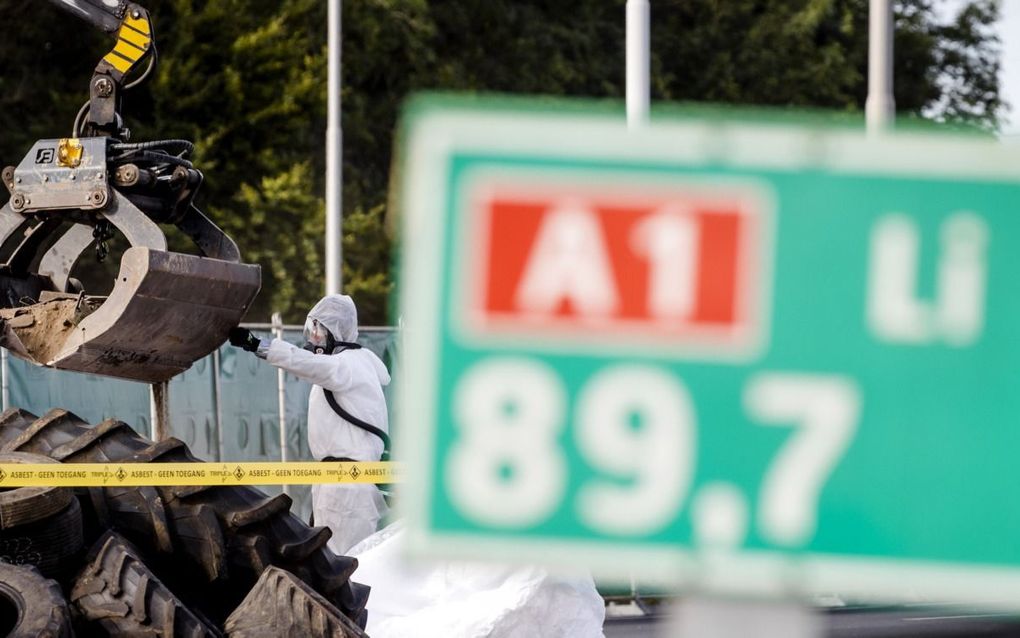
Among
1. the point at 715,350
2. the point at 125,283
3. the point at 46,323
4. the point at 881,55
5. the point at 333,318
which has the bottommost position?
the point at 333,318

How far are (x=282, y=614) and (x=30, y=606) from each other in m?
0.98

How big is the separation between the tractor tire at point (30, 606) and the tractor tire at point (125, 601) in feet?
0.67

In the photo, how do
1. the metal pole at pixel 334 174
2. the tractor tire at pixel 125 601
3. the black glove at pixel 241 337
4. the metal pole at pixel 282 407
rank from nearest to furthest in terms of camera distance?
the tractor tire at pixel 125 601 < the black glove at pixel 241 337 < the metal pole at pixel 282 407 < the metal pole at pixel 334 174

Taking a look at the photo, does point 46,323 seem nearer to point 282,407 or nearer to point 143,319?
point 143,319

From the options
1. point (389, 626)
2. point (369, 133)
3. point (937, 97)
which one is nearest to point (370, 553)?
point (389, 626)

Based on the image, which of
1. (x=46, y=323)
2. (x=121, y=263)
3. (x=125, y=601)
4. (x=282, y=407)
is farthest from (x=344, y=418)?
(x=125, y=601)

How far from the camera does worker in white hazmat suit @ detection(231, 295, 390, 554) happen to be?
1220cm

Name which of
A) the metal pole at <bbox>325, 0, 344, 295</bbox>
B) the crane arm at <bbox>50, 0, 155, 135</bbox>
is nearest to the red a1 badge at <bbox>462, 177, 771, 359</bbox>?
the crane arm at <bbox>50, 0, 155, 135</bbox>

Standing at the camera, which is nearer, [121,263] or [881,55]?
[121,263]

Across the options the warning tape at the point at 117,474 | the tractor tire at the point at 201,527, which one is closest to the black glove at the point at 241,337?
the warning tape at the point at 117,474

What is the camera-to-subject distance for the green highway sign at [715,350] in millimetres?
2094

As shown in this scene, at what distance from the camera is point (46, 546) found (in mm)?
7996

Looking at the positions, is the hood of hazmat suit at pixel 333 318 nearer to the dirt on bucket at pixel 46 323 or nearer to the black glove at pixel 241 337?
the black glove at pixel 241 337

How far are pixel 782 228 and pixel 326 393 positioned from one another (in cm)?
1022
